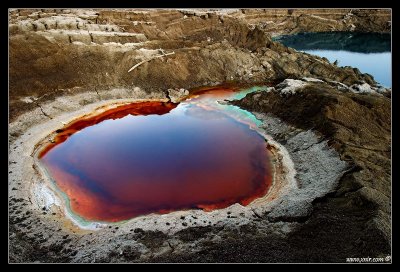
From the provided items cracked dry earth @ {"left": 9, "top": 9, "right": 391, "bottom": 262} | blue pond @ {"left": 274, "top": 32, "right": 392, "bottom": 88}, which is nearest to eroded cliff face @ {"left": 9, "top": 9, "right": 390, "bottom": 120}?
cracked dry earth @ {"left": 9, "top": 9, "right": 391, "bottom": 262}

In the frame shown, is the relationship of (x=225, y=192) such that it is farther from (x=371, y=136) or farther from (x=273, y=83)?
(x=273, y=83)

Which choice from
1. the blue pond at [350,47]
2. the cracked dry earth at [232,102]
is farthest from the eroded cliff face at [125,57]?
the blue pond at [350,47]

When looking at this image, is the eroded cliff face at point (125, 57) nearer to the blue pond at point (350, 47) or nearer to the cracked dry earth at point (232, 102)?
the cracked dry earth at point (232, 102)

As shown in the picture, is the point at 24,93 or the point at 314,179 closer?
the point at 314,179

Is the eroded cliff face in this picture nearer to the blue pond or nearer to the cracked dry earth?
the cracked dry earth

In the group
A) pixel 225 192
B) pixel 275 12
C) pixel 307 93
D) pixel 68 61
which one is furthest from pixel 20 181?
pixel 275 12

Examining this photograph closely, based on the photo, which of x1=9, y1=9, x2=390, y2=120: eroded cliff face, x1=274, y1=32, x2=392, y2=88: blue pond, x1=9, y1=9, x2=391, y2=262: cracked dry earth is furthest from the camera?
x1=274, y1=32, x2=392, y2=88: blue pond

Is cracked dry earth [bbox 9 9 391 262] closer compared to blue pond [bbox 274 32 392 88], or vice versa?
cracked dry earth [bbox 9 9 391 262]
